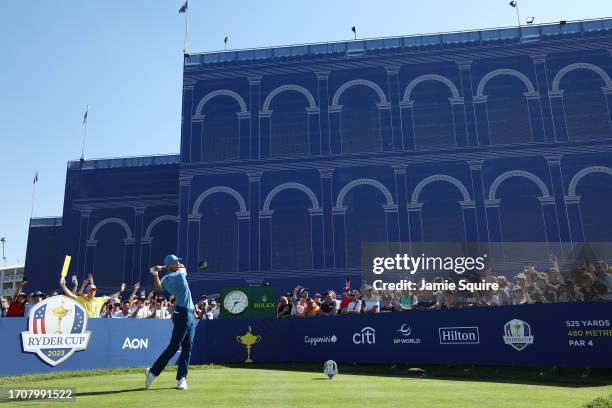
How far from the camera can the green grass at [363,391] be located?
676cm

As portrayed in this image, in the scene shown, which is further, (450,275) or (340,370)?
(450,275)

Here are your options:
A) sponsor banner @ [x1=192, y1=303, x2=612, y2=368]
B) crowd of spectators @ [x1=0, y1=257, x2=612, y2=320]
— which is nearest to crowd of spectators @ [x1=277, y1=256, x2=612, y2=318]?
crowd of spectators @ [x1=0, y1=257, x2=612, y2=320]

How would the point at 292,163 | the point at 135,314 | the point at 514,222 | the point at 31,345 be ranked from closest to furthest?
1. the point at 31,345
2. the point at 135,314
3. the point at 514,222
4. the point at 292,163

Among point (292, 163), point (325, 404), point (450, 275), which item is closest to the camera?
point (325, 404)

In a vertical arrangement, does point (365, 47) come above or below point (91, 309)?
above

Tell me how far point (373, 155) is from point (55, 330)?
25.3m

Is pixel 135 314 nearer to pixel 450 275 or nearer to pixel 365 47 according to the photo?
pixel 450 275

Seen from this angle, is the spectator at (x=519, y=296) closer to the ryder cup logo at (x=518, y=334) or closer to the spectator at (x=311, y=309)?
the ryder cup logo at (x=518, y=334)

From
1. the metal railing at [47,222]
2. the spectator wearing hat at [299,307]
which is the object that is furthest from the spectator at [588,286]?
the metal railing at [47,222]

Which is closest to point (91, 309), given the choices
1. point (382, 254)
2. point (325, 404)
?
point (325, 404)

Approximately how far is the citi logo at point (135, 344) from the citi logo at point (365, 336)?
612 centimetres

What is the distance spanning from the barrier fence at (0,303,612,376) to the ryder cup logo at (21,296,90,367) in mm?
167

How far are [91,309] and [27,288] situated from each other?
103 feet

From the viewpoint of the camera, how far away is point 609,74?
1358 inches
